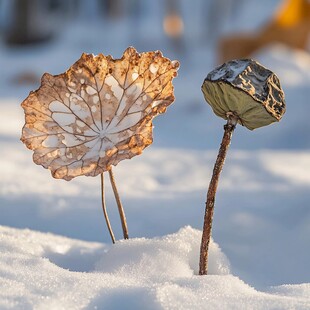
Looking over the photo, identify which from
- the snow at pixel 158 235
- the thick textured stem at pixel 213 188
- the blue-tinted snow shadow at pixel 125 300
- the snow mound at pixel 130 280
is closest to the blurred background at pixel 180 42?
the snow at pixel 158 235

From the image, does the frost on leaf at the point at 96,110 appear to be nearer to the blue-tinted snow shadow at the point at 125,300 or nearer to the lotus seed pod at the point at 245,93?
the lotus seed pod at the point at 245,93

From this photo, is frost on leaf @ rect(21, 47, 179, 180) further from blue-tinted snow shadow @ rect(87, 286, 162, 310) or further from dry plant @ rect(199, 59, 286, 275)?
blue-tinted snow shadow @ rect(87, 286, 162, 310)

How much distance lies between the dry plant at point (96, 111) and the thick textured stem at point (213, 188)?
0.39ft

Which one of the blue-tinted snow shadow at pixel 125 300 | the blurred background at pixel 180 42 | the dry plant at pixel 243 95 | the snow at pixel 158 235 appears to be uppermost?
the blurred background at pixel 180 42

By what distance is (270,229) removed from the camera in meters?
1.45

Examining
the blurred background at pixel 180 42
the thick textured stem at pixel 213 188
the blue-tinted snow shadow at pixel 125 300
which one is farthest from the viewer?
the blurred background at pixel 180 42

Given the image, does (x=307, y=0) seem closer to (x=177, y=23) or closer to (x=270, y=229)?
(x=177, y=23)

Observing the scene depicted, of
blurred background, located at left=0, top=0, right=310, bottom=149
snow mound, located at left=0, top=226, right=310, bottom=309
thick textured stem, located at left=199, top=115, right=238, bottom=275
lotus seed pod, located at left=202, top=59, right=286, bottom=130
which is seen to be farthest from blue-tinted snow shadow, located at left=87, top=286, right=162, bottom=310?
blurred background, located at left=0, top=0, right=310, bottom=149

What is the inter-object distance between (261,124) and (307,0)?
569 cm

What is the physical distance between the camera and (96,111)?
112 centimetres

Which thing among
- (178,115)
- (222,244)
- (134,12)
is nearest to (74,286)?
(222,244)

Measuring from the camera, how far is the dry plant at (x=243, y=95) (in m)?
0.99

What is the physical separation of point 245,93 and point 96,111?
0.87 ft

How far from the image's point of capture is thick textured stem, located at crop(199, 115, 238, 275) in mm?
1031
